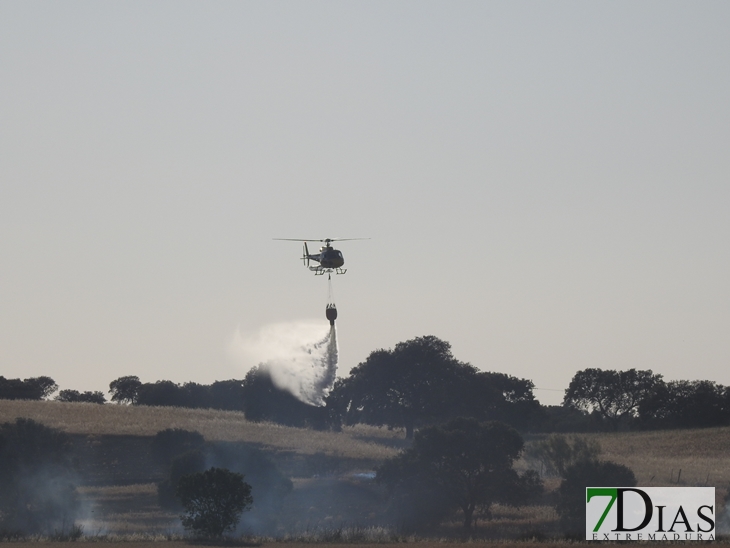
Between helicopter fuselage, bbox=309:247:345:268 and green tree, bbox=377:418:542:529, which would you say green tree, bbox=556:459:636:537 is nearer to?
green tree, bbox=377:418:542:529

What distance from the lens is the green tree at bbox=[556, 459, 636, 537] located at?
96750mm

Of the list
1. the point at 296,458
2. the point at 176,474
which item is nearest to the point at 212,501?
the point at 176,474

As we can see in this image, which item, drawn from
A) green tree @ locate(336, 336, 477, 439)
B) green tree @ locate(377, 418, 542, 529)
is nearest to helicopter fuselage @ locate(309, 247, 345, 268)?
green tree @ locate(377, 418, 542, 529)

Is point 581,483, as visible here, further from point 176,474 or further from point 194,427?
point 194,427

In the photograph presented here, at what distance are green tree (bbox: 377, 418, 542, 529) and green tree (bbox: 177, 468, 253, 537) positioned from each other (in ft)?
73.5

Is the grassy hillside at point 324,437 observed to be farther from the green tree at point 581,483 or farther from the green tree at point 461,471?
the green tree at point 461,471

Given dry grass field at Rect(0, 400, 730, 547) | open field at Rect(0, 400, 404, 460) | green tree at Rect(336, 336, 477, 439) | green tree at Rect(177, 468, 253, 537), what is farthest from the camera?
green tree at Rect(336, 336, 477, 439)

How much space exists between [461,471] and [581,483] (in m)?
11.5

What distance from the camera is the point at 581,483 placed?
102312 mm

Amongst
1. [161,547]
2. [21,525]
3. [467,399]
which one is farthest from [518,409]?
[161,547]

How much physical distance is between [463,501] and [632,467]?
27.8 meters

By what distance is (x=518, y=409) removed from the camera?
177 metres

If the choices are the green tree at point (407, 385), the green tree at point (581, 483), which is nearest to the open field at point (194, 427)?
the green tree at point (407, 385)

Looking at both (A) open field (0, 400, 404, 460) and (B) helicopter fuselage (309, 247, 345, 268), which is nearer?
(B) helicopter fuselage (309, 247, 345, 268)
